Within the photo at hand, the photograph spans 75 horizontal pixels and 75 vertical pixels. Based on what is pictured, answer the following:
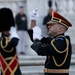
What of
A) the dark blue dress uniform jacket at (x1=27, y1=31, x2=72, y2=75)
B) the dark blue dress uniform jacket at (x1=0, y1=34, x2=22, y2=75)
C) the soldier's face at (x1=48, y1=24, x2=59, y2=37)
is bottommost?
the dark blue dress uniform jacket at (x1=0, y1=34, x2=22, y2=75)

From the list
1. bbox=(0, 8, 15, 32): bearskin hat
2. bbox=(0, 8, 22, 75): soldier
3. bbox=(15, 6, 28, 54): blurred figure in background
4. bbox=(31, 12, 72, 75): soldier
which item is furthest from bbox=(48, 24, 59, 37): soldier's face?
bbox=(15, 6, 28, 54): blurred figure in background

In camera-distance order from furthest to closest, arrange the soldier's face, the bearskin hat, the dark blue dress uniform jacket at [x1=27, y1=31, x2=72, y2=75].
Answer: the bearskin hat < the soldier's face < the dark blue dress uniform jacket at [x1=27, y1=31, x2=72, y2=75]

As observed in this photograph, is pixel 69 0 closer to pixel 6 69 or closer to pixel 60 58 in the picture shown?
pixel 6 69

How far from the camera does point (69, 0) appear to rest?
50.8ft

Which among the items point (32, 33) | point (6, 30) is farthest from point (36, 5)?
point (32, 33)

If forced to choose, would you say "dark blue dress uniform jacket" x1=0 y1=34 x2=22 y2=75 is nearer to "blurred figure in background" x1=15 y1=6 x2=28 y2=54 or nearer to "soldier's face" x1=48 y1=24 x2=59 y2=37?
"soldier's face" x1=48 y1=24 x2=59 y2=37

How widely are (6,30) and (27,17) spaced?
6558 mm

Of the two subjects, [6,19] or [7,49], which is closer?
[7,49]

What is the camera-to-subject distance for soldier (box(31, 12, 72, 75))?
6320 mm

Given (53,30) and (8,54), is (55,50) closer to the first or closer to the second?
(53,30)

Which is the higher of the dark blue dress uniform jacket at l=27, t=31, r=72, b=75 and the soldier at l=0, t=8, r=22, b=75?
the dark blue dress uniform jacket at l=27, t=31, r=72, b=75

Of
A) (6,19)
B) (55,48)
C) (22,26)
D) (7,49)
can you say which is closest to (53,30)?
(55,48)

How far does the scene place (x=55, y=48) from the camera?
20.7ft

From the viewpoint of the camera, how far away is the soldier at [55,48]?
6.32 metres
